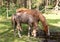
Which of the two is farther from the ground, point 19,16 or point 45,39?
point 19,16

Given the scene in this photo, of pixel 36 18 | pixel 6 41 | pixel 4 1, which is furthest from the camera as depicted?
pixel 4 1

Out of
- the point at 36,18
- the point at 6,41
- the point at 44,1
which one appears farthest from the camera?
the point at 44,1

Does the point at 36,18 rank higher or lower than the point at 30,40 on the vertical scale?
higher

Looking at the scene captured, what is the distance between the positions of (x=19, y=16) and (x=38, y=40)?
1.71 metres

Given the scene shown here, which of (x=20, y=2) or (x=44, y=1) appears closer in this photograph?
(x=20, y=2)

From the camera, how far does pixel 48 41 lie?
9438 mm

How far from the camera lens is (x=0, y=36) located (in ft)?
34.3

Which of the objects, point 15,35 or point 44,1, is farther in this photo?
point 44,1

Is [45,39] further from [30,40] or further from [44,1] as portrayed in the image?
[44,1]

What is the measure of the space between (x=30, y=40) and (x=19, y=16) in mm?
1521

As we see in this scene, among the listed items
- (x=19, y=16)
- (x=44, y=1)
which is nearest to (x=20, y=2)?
(x=44, y=1)

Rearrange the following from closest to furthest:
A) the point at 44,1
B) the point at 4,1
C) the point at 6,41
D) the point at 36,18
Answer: the point at 6,41 → the point at 36,18 → the point at 4,1 → the point at 44,1

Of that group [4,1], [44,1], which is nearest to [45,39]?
[4,1]

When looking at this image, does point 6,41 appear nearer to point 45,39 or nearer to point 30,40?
point 30,40
